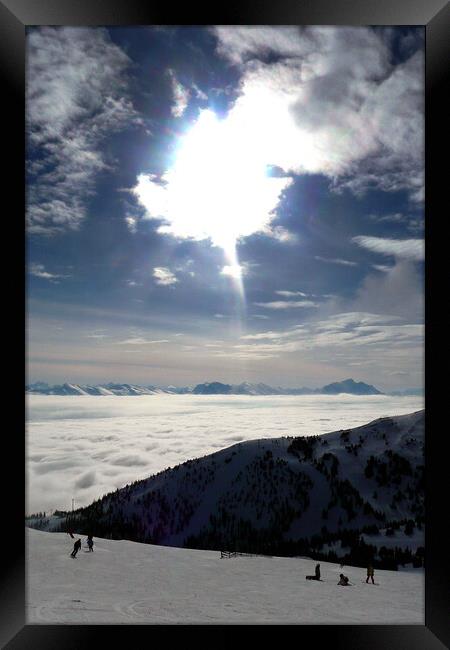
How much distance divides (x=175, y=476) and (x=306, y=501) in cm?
2192

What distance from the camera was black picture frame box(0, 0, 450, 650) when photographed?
271 cm

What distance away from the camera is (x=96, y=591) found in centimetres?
449

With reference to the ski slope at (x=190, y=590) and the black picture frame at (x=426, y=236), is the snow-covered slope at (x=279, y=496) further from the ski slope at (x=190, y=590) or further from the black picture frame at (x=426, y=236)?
the black picture frame at (x=426, y=236)

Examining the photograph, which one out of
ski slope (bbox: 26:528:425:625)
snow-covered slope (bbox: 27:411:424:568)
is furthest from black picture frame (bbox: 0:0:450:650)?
snow-covered slope (bbox: 27:411:424:568)

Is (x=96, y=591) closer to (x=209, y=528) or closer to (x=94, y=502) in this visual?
(x=209, y=528)

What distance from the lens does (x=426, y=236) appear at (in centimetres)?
283

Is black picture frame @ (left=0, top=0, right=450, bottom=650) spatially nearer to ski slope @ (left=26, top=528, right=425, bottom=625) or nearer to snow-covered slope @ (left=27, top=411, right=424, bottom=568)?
ski slope @ (left=26, top=528, right=425, bottom=625)

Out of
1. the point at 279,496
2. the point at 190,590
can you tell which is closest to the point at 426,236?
the point at 190,590

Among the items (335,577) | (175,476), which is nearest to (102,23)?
(335,577)

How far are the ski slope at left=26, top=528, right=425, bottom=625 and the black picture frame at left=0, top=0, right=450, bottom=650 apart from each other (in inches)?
8.0

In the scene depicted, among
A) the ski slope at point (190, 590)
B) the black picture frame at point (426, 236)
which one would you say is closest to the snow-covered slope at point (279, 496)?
the ski slope at point (190, 590)

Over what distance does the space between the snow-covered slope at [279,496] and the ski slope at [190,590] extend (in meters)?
33.7

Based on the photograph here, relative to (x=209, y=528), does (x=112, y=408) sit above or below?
above

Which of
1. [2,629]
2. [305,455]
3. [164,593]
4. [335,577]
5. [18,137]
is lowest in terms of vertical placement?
[305,455]
